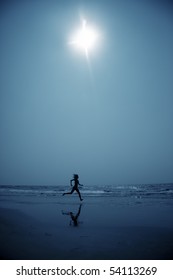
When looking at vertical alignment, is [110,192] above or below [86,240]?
above

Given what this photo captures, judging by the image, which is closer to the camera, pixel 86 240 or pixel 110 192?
pixel 86 240

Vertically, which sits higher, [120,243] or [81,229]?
[81,229]

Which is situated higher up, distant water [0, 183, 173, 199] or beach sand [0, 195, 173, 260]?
distant water [0, 183, 173, 199]

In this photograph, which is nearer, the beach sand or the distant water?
the beach sand

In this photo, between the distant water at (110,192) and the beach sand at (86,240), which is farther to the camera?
the distant water at (110,192)

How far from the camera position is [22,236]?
228 inches

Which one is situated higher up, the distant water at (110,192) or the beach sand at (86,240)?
the distant water at (110,192)

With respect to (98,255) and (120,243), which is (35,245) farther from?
(120,243)
